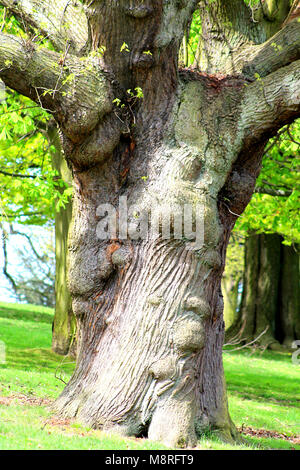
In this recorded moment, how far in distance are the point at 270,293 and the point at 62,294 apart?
10.5 metres

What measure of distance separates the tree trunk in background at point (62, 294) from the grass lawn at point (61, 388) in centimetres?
39

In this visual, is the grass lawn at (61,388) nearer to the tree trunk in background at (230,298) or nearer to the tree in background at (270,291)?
the tree in background at (270,291)

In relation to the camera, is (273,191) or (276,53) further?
(273,191)

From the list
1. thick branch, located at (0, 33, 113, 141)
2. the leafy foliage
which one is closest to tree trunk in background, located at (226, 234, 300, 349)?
the leafy foliage

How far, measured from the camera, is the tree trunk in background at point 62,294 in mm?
12336

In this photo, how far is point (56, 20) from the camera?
7.18 metres

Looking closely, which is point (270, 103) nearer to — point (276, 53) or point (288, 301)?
point (276, 53)

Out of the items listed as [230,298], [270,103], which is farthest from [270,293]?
[270,103]

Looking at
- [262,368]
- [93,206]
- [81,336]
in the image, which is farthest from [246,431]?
[262,368]

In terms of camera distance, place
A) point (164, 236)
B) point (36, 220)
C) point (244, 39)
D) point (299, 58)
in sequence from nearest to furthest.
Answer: point (164, 236) → point (299, 58) → point (244, 39) → point (36, 220)

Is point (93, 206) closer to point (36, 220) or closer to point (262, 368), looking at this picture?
point (262, 368)

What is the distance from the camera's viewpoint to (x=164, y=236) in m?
6.11

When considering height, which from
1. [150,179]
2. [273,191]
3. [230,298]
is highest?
[273,191]
